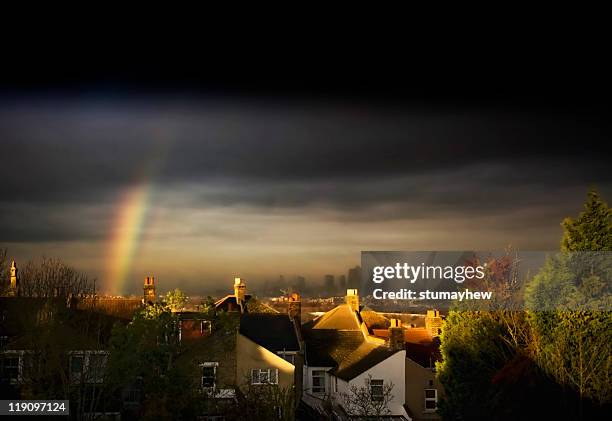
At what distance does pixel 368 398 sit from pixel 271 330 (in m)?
5.78

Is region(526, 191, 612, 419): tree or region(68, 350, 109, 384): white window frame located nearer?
region(526, 191, 612, 419): tree

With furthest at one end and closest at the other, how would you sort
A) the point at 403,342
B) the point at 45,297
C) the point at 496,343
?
the point at 403,342, the point at 45,297, the point at 496,343

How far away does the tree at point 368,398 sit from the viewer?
2663 cm

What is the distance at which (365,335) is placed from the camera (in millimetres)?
33281

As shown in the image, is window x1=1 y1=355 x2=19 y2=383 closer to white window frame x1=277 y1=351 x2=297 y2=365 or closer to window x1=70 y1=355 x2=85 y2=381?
window x1=70 y1=355 x2=85 y2=381

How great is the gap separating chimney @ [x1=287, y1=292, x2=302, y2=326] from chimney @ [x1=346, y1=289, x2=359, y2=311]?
9.45ft

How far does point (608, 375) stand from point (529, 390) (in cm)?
225

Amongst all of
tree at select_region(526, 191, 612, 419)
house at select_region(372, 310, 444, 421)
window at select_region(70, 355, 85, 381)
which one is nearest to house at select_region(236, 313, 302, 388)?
house at select_region(372, 310, 444, 421)

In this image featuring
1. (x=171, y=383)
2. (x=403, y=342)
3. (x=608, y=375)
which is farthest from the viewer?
(x=403, y=342)

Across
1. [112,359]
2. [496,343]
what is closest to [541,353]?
[496,343]

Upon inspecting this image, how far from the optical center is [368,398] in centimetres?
2712

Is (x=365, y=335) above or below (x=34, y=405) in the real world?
above

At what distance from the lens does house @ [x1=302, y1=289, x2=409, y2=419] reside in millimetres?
29281

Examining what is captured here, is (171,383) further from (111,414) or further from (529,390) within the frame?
(529,390)
